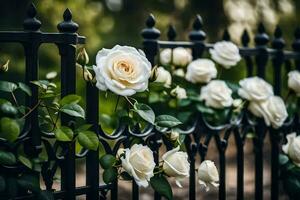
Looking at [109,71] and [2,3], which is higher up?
[2,3]

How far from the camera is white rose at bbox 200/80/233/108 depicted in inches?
103

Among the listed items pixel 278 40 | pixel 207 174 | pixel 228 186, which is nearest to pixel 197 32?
pixel 278 40

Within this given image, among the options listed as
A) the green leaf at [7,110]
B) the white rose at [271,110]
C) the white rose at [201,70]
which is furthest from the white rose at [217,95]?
the green leaf at [7,110]

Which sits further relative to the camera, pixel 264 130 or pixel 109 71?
pixel 264 130

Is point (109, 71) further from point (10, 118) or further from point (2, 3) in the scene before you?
point (2, 3)

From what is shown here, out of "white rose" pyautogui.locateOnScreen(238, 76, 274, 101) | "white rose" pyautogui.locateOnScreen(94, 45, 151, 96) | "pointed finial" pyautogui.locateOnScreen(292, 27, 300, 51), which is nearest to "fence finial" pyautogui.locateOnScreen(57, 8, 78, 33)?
"white rose" pyautogui.locateOnScreen(94, 45, 151, 96)

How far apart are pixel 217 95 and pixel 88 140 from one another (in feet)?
3.29

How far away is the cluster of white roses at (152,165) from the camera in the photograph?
1845mm

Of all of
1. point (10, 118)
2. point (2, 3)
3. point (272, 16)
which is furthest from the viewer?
point (272, 16)

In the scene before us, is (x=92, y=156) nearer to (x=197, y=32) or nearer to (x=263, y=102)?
(x=197, y=32)

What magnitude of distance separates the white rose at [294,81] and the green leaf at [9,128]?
1724 millimetres

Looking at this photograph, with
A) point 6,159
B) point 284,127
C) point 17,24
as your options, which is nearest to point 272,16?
point 17,24

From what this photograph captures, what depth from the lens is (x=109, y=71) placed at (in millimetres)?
1806

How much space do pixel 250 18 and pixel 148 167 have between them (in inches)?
282
